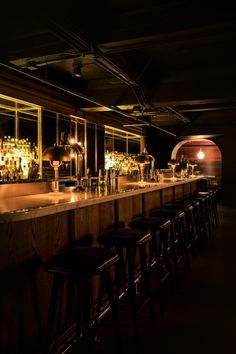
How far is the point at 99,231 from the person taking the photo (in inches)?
124

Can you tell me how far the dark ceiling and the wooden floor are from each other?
8.41 ft

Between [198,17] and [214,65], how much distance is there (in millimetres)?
2630

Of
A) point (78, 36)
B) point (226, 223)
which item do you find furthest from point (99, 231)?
→ point (226, 223)

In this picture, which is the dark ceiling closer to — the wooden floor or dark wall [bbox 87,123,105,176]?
dark wall [bbox 87,123,105,176]

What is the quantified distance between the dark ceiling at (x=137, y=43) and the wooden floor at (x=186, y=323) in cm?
256

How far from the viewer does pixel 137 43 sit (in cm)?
361

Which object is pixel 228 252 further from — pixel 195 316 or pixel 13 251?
pixel 13 251

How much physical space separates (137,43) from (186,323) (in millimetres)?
2758

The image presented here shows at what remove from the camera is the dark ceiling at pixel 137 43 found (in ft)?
10.5

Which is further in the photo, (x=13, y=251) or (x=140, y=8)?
(x=140, y=8)

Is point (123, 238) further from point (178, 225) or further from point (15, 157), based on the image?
point (15, 157)

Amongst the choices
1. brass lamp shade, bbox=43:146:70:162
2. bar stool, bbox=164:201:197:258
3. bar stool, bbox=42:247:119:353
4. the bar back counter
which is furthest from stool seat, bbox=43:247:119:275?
bar stool, bbox=164:201:197:258

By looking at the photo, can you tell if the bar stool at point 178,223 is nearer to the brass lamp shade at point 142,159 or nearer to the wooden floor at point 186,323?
the wooden floor at point 186,323

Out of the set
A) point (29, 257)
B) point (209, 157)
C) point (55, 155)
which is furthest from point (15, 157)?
point (209, 157)
